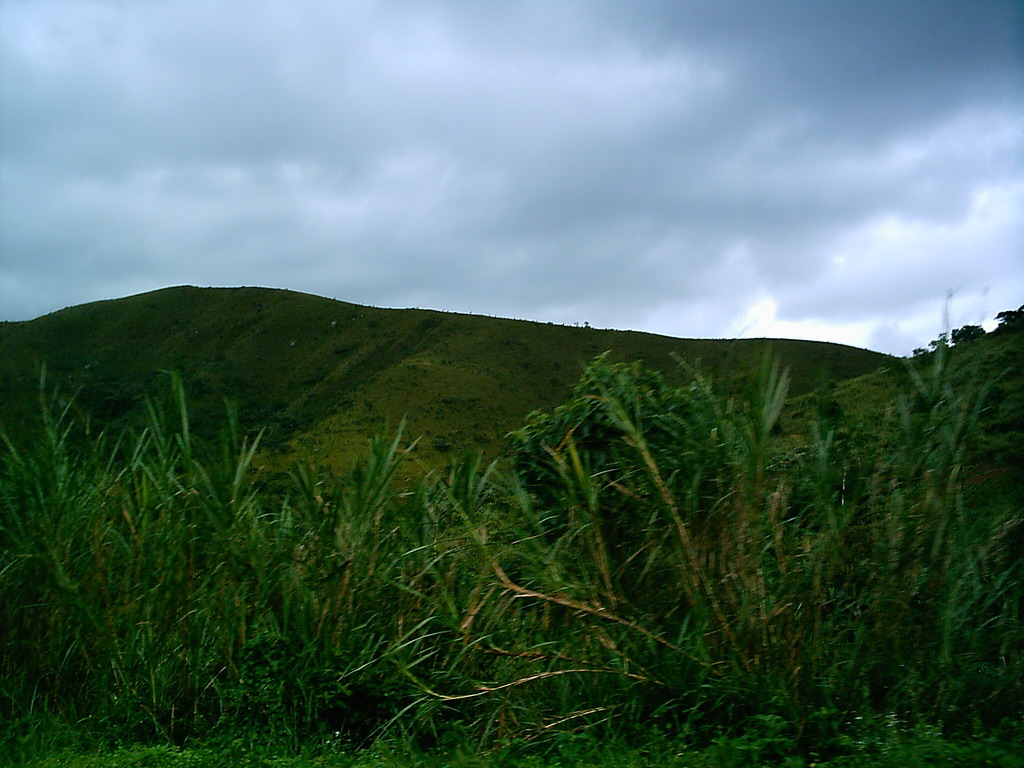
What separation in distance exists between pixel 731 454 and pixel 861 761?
1531 mm

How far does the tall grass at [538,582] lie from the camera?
3746 millimetres

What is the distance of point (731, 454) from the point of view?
13.5ft

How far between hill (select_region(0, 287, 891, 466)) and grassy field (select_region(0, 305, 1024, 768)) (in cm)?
2579

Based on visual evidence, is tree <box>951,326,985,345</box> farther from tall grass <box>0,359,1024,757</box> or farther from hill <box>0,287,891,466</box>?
hill <box>0,287,891,466</box>

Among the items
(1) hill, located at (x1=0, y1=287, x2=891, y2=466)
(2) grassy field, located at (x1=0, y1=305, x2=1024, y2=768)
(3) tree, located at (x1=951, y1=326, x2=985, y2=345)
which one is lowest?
(2) grassy field, located at (x1=0, y1=305, x2=1024, y2=768)

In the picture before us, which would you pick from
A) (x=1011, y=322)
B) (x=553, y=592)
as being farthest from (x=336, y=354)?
(x=553, y=592)

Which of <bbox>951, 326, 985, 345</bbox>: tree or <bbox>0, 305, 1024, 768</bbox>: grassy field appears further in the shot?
<bbox>951, 326, 985, 345</bbox>: tree

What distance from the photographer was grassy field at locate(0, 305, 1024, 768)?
366 centimetres

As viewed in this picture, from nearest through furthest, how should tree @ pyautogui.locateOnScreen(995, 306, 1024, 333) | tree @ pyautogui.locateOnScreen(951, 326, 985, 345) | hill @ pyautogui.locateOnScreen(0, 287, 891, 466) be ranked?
tree @ pyautogui.locateOnScreen(951, 326, 985, 345) < tree @ pyautogui.locateOnScreen(995, 306, 1024, 333) < hill @ pyautogui.locateOnScreen(0, 287, 891, 466)

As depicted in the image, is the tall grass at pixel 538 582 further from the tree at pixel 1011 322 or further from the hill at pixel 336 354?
the hill at pixel 336 354

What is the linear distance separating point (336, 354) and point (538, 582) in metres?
56.1

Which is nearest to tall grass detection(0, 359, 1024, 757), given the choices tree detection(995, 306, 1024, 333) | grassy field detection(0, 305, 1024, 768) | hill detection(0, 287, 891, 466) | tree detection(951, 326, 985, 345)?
grassy field detection(0, 305, 1024, 768)

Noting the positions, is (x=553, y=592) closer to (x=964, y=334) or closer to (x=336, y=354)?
(x=964, y=334)

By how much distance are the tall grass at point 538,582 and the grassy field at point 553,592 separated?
18mm
